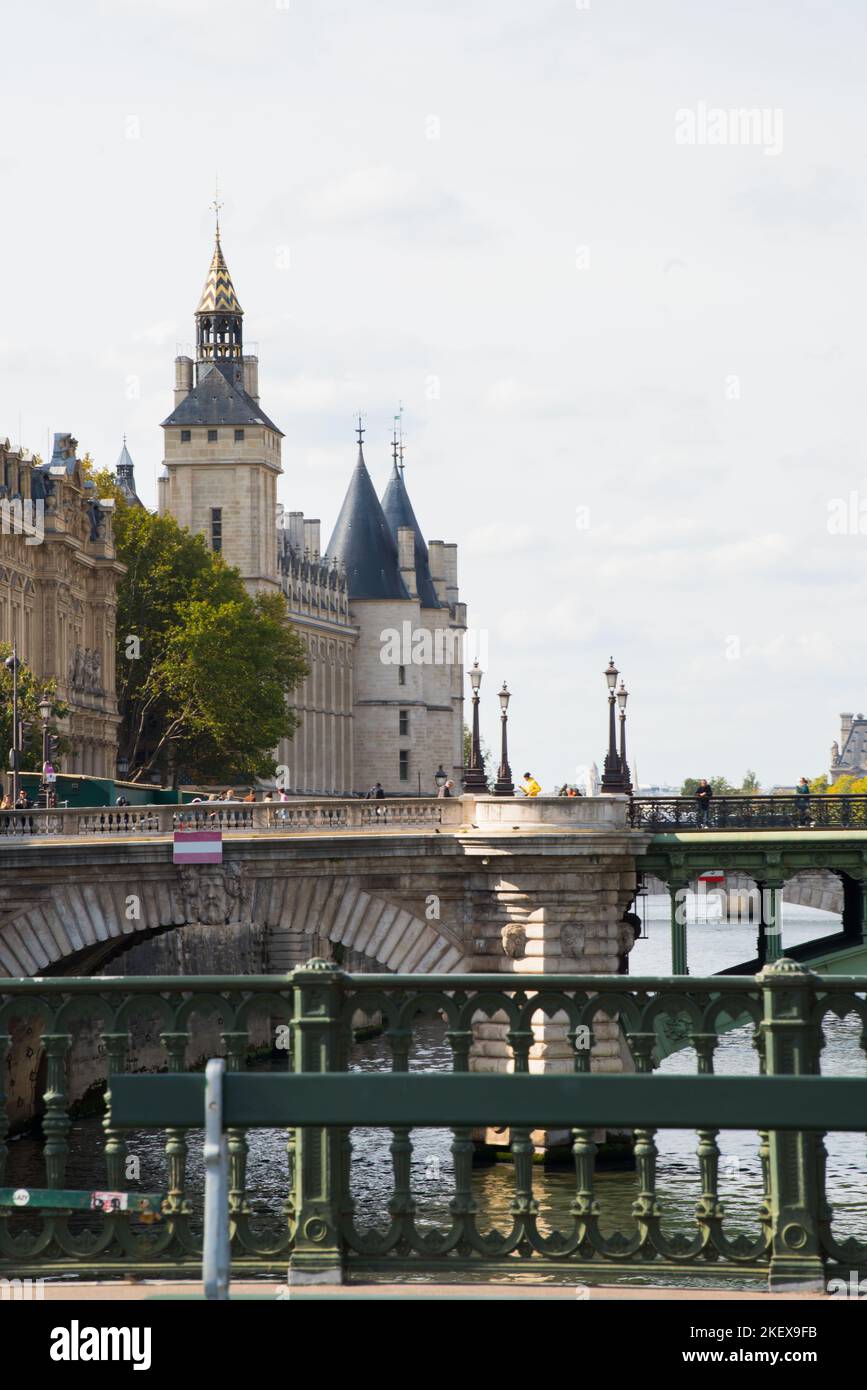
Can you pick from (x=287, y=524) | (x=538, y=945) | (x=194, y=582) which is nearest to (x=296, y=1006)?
(x=538, y=945)

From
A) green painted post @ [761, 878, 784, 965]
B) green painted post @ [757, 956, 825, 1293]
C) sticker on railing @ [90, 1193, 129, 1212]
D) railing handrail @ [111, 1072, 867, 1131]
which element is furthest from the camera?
green painted post @ [761, 878, 784, 965]

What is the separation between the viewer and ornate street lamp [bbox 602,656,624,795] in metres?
47.1

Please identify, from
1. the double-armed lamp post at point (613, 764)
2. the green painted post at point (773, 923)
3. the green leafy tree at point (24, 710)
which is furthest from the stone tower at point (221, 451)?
the green painted post at point (773, 923)

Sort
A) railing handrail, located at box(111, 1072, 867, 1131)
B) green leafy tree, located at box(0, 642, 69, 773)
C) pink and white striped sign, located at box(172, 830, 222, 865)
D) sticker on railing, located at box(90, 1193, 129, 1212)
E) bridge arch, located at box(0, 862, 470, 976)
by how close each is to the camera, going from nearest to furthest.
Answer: railing handrail, located at box(111, 1072, 867, 1131), sticker on railing, located at box(90, 1193, 129, 1212), bridge arch, located at box(0, 862, 470, 976), pink and white striped sign, located at box(172, 830, 222, 865), green leafy tree, located at box(0, 642, 69, 773)

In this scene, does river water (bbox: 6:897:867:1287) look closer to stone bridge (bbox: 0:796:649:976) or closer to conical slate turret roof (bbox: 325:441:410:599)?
stone bridge (bbox: 0:796:649:976)

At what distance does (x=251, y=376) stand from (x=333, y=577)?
69.5 feet

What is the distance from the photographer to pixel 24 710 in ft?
199

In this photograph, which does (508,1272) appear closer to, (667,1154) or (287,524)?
(667,1154)

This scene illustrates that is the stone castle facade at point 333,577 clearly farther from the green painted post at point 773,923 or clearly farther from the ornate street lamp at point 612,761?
the green painted post at point 773,923

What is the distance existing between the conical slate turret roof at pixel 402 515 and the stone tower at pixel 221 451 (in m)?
27.6

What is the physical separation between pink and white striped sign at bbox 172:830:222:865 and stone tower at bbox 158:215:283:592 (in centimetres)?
8360

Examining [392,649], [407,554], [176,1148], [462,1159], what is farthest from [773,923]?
[392,649]

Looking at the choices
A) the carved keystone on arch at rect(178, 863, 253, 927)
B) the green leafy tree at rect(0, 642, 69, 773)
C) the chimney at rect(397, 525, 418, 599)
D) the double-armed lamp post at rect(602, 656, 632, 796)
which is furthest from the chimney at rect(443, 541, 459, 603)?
the carved keystone on arch at rect(178, 863, 253, 927)

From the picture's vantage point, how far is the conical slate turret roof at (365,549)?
14812cm
